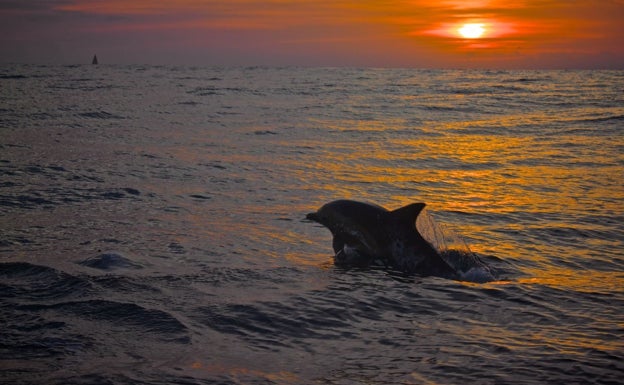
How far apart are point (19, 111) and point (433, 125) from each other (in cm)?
2352

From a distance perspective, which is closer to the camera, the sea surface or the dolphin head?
the sea surface

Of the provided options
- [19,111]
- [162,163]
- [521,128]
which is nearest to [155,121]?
[19,111]

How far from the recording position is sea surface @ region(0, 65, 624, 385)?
669cm

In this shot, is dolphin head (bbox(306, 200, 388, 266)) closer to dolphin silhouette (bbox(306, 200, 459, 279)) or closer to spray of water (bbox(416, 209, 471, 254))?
dolphin silhouette (bbox(306, 200, 459, 279))

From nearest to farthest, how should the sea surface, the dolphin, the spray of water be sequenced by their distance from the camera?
the sea surface → the dolphin → the spray of water

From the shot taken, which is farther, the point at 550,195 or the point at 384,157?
the point at 384,157

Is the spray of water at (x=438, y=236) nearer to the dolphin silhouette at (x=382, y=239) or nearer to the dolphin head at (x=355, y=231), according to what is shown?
the dolphin silhouette at (x=382, y=239)

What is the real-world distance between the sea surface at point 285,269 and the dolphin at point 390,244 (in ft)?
1.22

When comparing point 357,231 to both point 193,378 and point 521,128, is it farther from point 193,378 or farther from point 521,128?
point 521,128

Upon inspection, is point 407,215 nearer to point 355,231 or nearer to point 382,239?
point 382,239

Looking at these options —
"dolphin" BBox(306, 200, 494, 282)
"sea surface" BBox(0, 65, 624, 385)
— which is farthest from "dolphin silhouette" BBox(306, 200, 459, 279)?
"sea surface" BBox(0, 65, 624, 385)

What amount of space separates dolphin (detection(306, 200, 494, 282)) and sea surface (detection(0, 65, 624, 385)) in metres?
0.37

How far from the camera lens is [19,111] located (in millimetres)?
36906

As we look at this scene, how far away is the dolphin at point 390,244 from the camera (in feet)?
33.3
